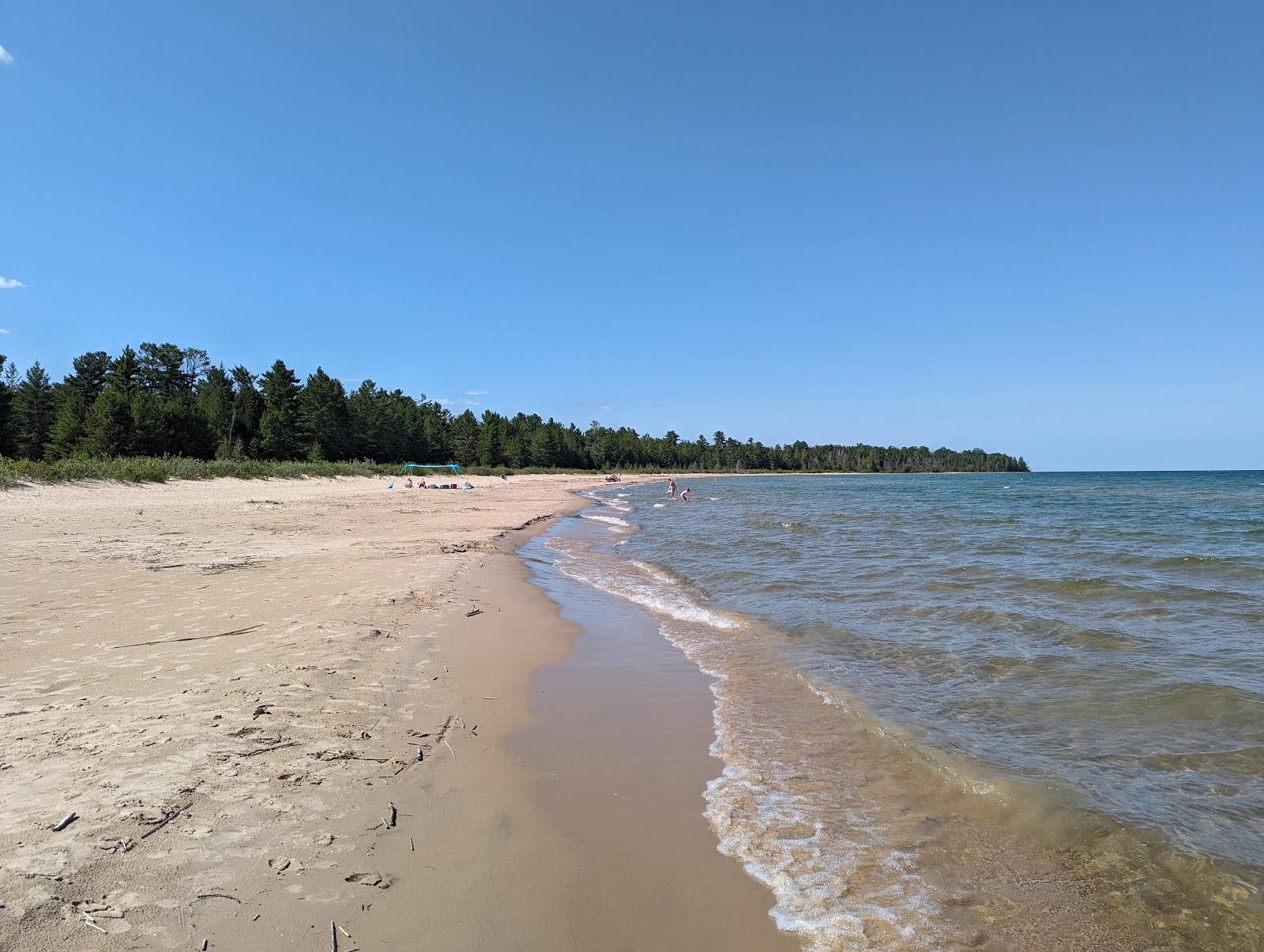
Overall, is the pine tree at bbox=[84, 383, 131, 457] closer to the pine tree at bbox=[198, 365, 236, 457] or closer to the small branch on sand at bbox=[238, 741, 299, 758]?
the pine tree at bbox=[198, 365, 236, 457]

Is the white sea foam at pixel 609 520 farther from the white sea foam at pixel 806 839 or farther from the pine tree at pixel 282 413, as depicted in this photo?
the pine tree at pixel 282 413

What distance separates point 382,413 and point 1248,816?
302 ft

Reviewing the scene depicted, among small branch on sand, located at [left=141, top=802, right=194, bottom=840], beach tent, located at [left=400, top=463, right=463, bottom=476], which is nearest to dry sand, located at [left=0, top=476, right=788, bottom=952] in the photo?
small branch on sand, located at [left=141, top=802, right=194, bottom=840]

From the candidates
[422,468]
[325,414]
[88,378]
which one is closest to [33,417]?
[88,378]

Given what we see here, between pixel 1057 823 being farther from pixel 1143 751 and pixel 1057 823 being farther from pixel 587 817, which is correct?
pixel 587 817

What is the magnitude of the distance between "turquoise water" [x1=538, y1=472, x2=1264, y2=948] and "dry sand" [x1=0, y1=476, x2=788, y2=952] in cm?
77

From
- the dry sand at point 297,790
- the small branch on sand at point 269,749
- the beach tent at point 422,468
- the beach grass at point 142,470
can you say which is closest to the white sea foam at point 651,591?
the dry sand at point 297,790

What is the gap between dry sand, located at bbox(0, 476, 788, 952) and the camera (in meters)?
2.60

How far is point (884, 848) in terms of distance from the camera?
354cm

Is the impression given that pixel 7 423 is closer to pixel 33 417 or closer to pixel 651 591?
pixel 33 417

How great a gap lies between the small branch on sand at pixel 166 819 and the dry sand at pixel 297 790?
→ 1cm

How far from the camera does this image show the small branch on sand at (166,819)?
117 inches

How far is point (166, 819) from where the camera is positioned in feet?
10.2

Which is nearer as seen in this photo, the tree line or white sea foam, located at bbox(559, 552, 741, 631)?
white sea foam, located at bbox(559, 552, 741, 631)
